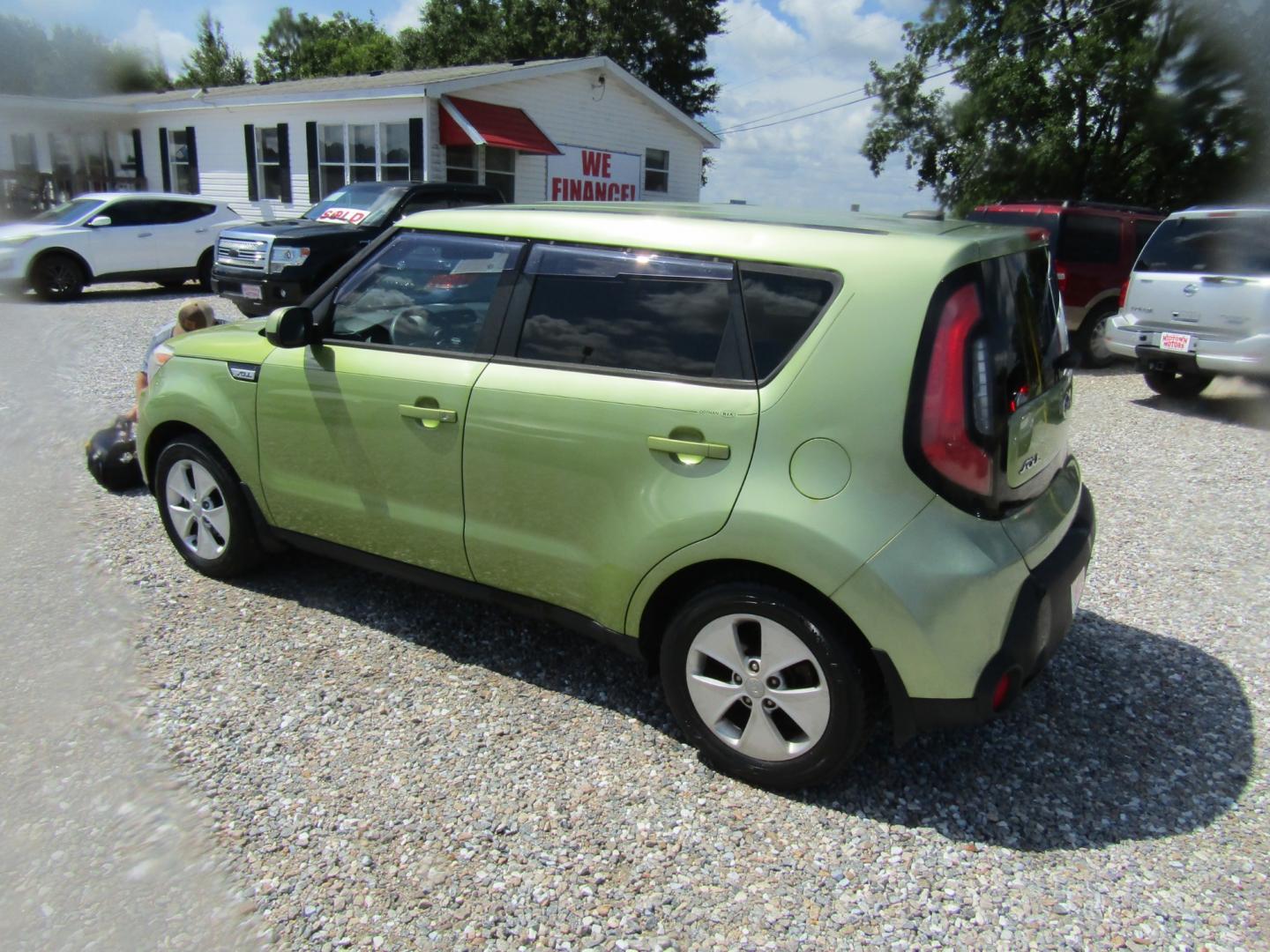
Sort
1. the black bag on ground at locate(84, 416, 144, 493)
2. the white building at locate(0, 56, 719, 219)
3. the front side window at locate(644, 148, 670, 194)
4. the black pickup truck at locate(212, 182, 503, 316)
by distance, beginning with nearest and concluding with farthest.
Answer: the black bag on ground at locate(84, 416, 144, 493)
the black pickup truck at locate(212, 182, 503, 316)
the white building at locate(0, 56, 719, 219)
the front side window at locate(644, 148, 670, 194)

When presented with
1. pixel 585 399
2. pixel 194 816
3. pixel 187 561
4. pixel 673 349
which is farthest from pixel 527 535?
pixel 187 561

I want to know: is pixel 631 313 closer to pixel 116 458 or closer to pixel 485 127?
pixel 116 458

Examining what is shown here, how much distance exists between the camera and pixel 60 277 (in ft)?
43.8

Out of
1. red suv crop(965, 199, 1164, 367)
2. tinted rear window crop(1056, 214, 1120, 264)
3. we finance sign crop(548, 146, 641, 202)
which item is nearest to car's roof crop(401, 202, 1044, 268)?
red suv crop(965, 199, 1164, 367)

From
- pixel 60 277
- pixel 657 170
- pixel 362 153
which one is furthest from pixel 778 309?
pixel 657 170

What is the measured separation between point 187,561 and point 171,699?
1.24m

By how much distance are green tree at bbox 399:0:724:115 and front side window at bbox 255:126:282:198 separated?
64.7 feet

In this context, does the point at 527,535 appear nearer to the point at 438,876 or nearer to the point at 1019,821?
the point at 438,876

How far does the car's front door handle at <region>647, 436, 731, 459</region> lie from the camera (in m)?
2.72

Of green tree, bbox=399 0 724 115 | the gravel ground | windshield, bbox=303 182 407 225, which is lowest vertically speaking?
the gravel ground

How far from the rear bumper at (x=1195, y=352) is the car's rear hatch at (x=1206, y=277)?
6 cm

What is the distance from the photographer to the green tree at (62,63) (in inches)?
48.0

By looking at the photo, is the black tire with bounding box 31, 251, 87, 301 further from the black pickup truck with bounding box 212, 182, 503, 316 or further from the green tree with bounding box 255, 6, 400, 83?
the green tree with bounding box 255, 6, 400, 83

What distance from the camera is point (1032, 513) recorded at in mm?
2738
